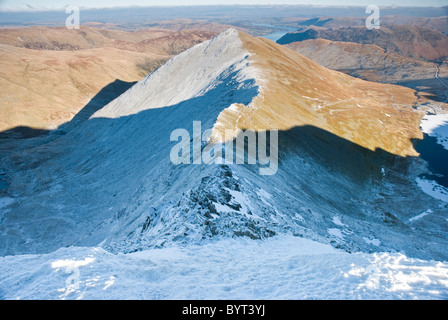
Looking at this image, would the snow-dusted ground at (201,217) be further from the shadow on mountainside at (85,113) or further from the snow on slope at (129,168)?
the shadow on mountainside at (85,113)

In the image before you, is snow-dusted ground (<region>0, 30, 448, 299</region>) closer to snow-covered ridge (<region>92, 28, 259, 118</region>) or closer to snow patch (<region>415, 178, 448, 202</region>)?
snow-covered ridge (<region>92, 28, 259, 118</region>)

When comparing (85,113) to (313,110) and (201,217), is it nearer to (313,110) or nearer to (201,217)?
(313,110)

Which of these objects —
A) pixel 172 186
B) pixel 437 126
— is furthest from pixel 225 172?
pixel 437 126

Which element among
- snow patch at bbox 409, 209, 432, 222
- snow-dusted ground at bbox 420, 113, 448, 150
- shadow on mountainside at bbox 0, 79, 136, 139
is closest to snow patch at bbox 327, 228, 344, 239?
snow patch at bbox 409, 209, 432, 222

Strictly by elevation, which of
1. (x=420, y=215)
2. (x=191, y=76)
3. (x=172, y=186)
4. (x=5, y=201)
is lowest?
(x=420, y=215)

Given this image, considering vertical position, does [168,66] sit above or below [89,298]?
above
